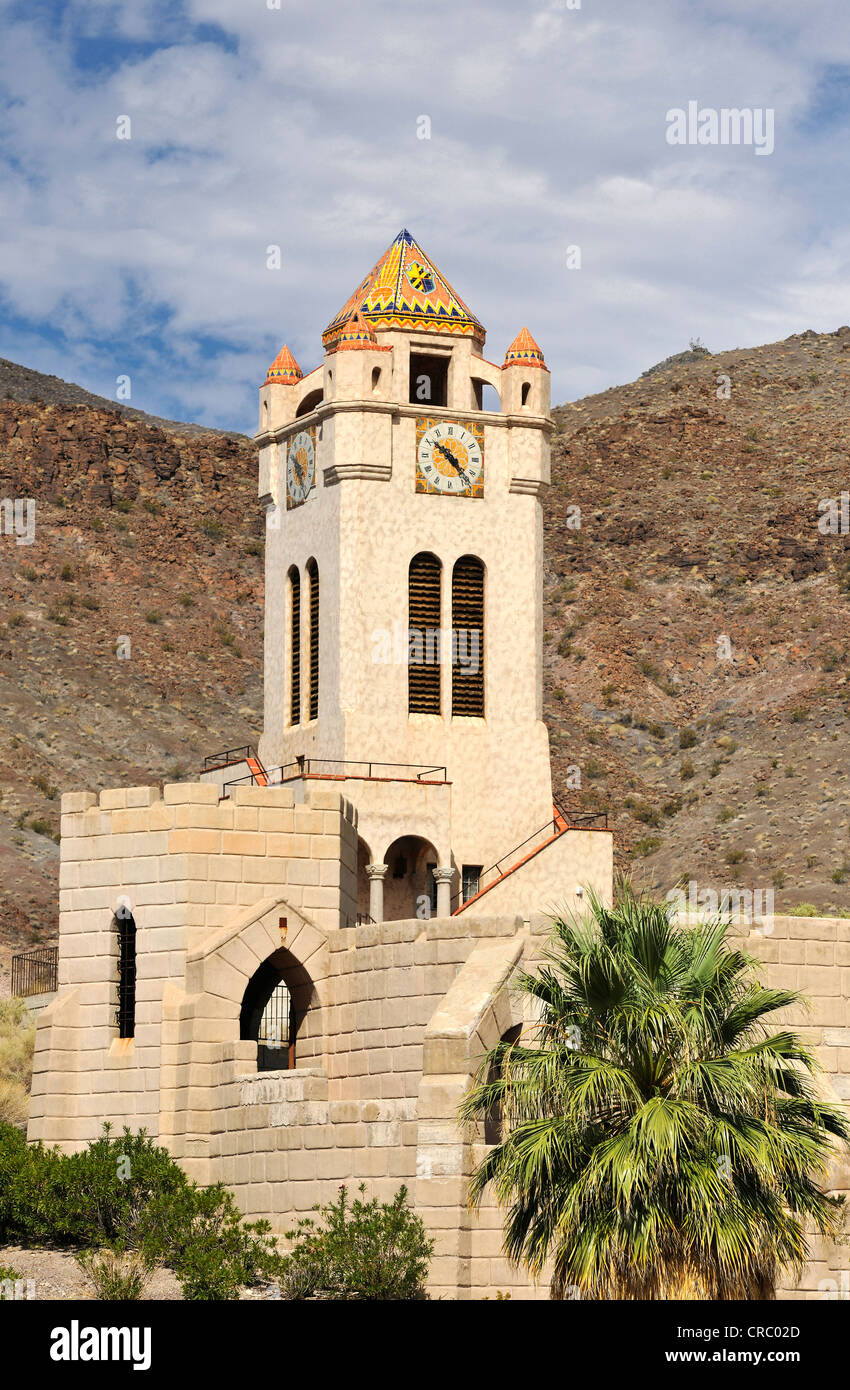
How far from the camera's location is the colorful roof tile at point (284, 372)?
4881 centimetres

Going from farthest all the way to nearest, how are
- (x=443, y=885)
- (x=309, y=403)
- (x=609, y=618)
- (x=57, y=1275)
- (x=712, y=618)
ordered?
(x=609, y=618), (x=712, y=618), (x=309, y=403), (x=443, y=885), (x=57, y=1275)

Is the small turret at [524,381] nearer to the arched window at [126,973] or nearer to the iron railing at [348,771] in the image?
the iron railing at [348,771]

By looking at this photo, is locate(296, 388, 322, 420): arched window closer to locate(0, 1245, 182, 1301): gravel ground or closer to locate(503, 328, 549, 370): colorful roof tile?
locate(503, 328, 549, 370): colorful roof tile

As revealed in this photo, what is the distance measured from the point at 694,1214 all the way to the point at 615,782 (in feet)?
207

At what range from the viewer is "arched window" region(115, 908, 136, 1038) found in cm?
3412

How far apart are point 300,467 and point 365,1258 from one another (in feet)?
78.4

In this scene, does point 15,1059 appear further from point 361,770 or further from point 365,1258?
point 365,1258

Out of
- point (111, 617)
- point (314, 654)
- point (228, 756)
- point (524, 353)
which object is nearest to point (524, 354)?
point (524, 353)

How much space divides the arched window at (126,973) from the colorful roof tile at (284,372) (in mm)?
17628

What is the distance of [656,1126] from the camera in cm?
2234

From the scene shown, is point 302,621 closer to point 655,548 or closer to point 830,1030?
point 830,1030

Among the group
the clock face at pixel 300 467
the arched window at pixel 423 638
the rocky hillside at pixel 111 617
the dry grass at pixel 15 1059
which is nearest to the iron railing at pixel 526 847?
the arched window at pixel 423 638

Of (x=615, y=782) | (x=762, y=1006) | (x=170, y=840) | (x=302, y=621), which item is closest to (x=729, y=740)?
(x=615, y=782)

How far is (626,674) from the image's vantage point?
92438mm
